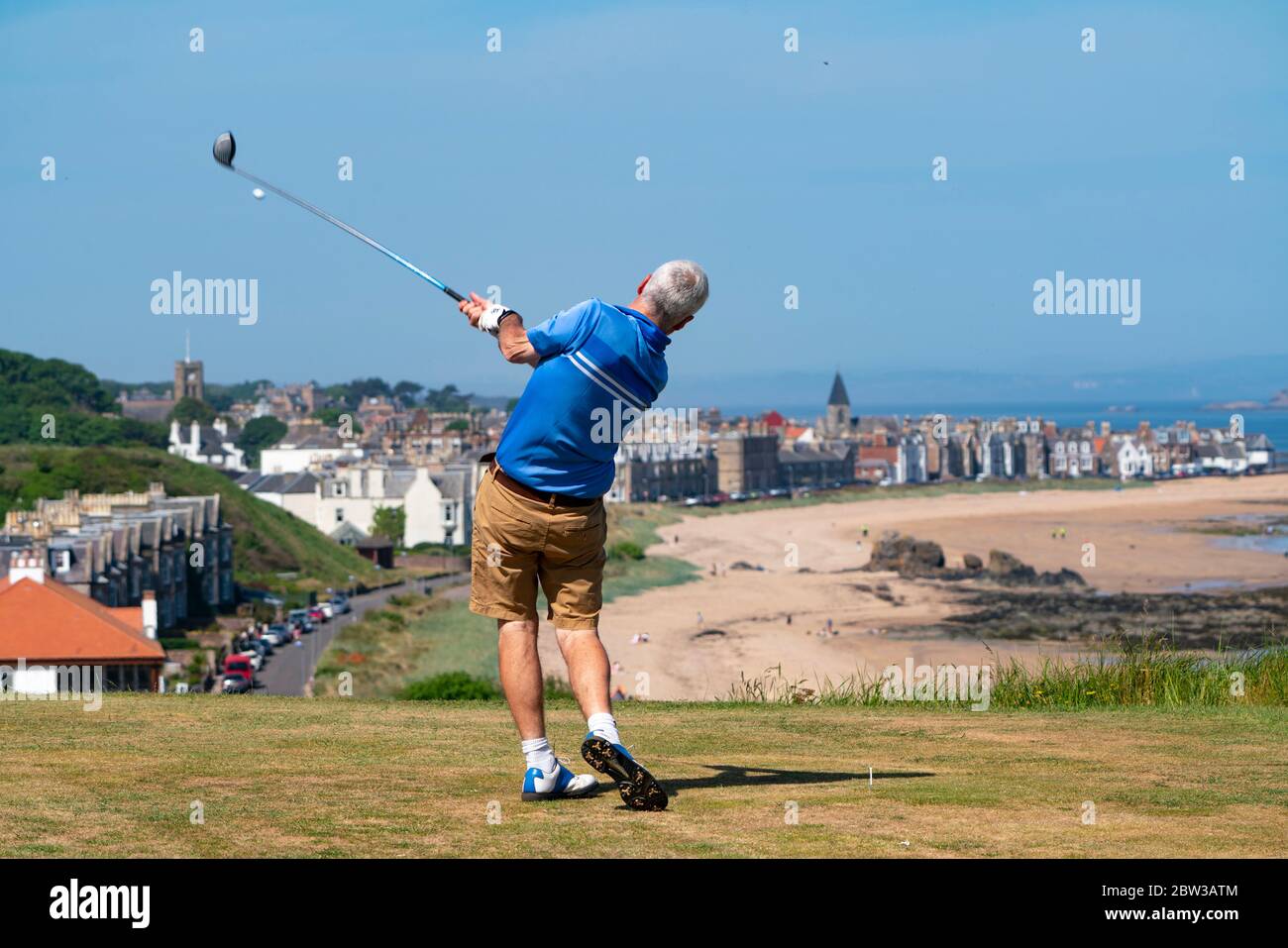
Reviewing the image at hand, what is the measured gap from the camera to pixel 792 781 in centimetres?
834

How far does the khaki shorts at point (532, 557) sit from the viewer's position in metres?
7.96

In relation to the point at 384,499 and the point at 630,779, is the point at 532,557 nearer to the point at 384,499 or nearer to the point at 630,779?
the point at 630,779

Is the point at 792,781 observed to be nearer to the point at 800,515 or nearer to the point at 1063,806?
the point at 1063,806

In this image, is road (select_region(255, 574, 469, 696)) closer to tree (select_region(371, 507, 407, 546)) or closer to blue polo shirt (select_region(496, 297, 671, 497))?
tree (select_region(371, 507, 407, 546))

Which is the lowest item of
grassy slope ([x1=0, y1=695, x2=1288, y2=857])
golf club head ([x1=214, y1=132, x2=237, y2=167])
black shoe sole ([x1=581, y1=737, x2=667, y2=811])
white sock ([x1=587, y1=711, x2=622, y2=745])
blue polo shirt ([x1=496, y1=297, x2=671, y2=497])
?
grassy slope ([x1=0, y1=695, x2=1288, y2=857])

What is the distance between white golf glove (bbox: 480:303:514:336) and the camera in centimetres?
787

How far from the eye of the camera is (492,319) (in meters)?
7.88

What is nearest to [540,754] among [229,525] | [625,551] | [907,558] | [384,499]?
[229,525]

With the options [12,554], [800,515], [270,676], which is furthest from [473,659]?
[800,515]

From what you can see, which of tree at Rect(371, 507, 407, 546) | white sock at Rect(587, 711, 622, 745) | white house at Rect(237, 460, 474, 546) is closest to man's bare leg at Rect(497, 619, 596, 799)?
white sock at Rect(587, 711, 622, 745)

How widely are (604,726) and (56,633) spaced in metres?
20.6

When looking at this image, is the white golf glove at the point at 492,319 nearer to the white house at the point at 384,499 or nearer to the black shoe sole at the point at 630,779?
the black shoe sole at the point at 630,779

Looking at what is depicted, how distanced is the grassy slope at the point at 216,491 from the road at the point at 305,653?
788 cm

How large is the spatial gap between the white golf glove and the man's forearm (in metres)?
0.03
